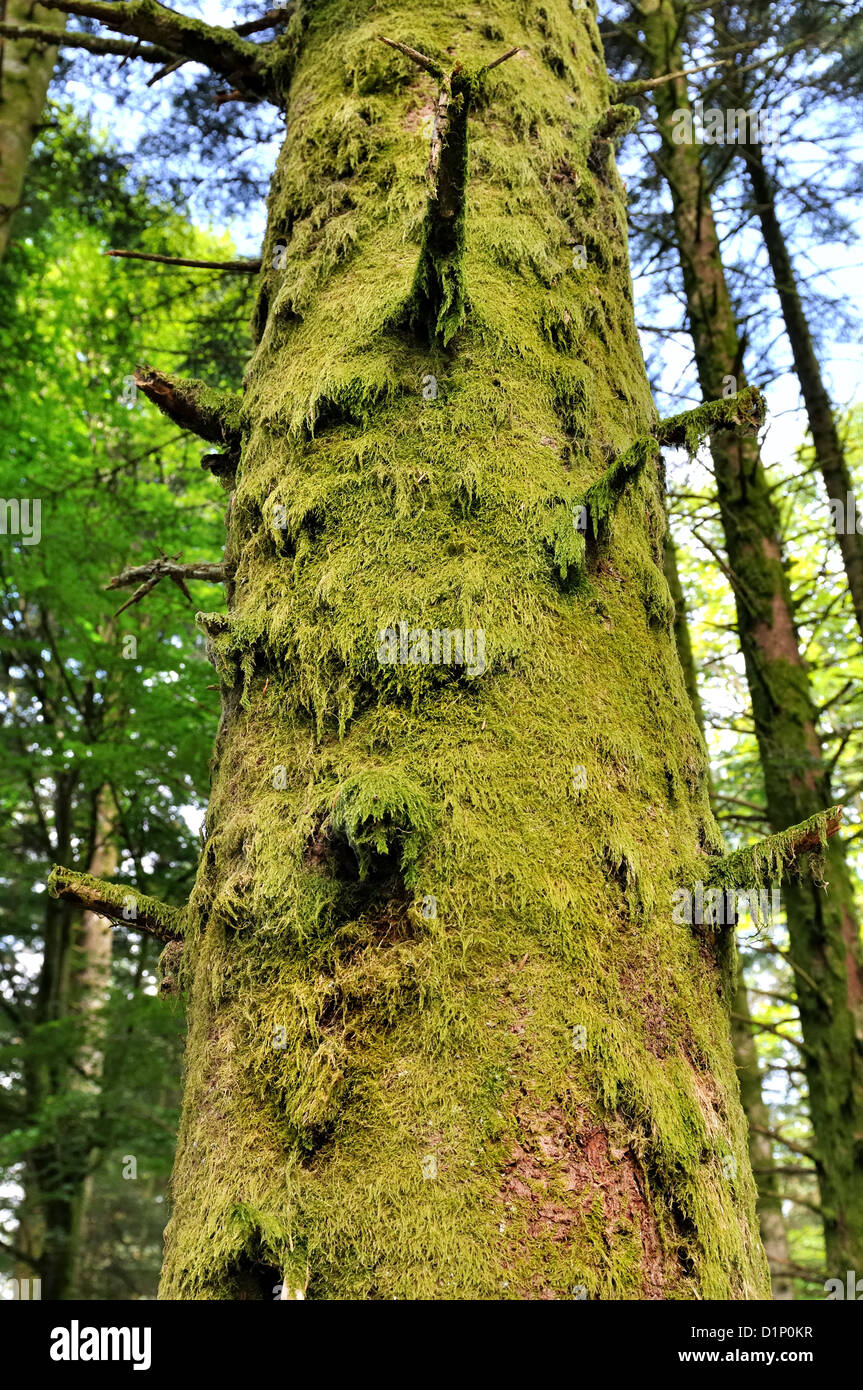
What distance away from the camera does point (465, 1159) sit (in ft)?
3.85

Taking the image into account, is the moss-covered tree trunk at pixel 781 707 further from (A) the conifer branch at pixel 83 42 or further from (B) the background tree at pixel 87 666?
(A) the conifer branch at pixel 83 42

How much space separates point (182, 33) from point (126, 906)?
8.55 feet

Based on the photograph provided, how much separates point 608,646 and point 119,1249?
1652 centimetres

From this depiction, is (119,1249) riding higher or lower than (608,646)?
lower

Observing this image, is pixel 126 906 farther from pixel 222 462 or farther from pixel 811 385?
pixel 811 385

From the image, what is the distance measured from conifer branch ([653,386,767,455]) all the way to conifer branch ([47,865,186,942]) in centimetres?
141

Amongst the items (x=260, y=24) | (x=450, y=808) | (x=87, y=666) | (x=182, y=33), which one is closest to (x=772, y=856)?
(x=450, y=808)

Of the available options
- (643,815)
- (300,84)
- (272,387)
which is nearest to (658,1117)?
(643,815)

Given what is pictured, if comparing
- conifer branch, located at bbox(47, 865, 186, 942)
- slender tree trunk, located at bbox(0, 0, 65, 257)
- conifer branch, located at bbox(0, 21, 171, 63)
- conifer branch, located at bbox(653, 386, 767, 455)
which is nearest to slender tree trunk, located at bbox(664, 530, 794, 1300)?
conifer branch, located at bbox(0, 21, 171, 63)

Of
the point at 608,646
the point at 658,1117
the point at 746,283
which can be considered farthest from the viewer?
the point at 746,283

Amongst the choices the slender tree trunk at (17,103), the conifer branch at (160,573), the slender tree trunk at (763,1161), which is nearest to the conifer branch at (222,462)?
the conifer branch at (160,573)

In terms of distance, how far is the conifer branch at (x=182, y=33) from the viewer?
2709 millimetres

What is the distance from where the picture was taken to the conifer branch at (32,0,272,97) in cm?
271
